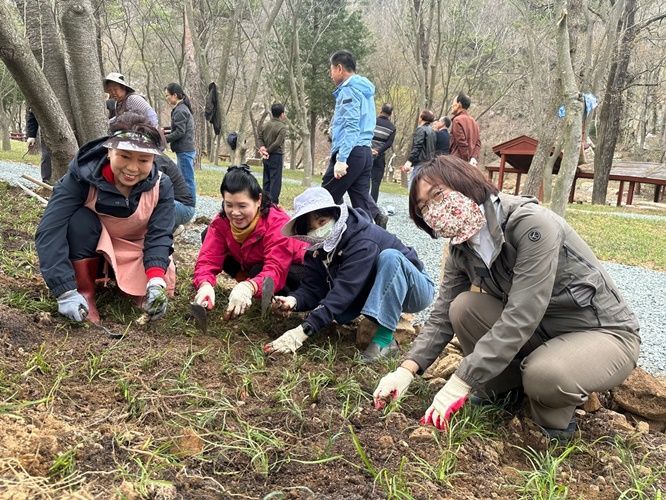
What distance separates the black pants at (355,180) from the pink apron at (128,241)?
2.23 m

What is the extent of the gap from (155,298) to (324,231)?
0.91m

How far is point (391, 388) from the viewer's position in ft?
7.31

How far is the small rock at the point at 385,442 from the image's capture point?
1.88 meters

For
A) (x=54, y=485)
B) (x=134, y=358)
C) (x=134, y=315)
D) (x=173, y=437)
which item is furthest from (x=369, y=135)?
(x=54, y=485)

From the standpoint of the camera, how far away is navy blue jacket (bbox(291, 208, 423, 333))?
275cm

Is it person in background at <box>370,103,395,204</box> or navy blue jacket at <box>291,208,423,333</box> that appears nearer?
navy blue jacket at <box>291,208,423,333</box>

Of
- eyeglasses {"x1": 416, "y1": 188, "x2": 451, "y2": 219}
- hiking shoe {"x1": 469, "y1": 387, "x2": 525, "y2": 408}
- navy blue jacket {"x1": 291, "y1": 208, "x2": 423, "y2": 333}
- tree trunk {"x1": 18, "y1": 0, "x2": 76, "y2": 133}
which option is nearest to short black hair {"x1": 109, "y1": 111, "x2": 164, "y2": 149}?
navy blue jacket {"x1": 291, "y1": 208, "x2": 423, "y2": 333}

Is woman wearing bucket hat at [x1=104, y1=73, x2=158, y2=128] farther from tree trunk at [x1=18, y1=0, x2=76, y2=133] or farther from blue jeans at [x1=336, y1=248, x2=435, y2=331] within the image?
blue jeans at [x1=336, y1=248, x2=435, y2=331]

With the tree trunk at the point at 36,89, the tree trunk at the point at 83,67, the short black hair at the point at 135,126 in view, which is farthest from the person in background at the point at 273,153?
the short black hair at the point at 135,126

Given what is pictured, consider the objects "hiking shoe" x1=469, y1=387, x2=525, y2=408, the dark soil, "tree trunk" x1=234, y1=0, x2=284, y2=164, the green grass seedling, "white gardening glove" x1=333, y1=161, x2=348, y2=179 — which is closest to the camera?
the dark soil

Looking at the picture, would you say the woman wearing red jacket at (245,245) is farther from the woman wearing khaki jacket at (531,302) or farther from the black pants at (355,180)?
the black pants at (355,180)

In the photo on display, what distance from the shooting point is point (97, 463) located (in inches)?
61.6

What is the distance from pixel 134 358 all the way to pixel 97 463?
81cm

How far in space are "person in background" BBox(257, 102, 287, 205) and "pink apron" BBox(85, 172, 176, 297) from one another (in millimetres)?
5178
